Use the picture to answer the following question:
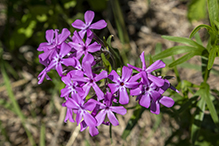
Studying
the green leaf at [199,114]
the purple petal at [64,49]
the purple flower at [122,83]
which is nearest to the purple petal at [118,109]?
the purple flower at [122,83]

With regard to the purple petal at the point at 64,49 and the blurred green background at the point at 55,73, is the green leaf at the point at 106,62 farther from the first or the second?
the blurred green background at the point at 55,73

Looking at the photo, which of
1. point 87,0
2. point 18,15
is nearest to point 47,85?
point 18,15

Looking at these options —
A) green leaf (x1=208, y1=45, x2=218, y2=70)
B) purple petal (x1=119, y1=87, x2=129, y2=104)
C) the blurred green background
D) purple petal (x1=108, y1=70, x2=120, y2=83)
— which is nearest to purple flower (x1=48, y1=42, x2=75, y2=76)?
purple petal (x1=108, y1=70, x2=120, y2=83)

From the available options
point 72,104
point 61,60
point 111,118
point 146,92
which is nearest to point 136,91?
point 146,92

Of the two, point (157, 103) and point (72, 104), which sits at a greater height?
point (72, 104)

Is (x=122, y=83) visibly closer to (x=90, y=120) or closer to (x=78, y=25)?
(x=90, y=120)
